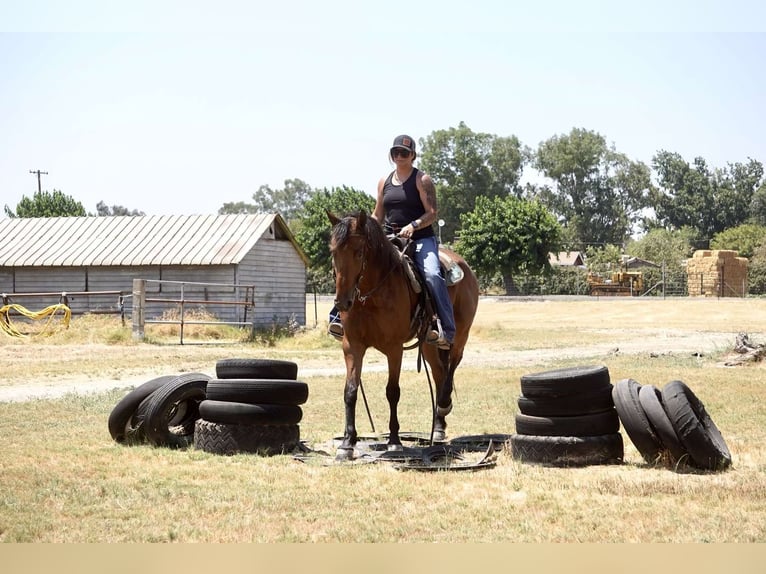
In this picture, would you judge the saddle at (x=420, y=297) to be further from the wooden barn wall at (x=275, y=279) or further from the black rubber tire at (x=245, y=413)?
the wooden barn wall at (x=275, y=279)

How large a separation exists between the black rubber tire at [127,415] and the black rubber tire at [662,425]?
510 cm

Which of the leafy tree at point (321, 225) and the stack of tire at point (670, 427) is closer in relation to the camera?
the stack of tire at point (670, 427)

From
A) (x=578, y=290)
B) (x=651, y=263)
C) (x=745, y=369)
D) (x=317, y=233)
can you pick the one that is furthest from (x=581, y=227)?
(x=745, y=369)

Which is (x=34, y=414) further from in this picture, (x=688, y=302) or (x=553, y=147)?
(x=553, y=147)

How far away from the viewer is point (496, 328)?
126ft

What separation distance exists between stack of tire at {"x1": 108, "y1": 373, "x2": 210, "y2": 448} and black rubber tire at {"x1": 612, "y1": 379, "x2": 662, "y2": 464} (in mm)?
4454

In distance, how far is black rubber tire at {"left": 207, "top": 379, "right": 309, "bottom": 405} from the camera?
900cm

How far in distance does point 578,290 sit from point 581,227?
50060 mm

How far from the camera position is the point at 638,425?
815 cm

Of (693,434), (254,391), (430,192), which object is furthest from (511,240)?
(693,434)

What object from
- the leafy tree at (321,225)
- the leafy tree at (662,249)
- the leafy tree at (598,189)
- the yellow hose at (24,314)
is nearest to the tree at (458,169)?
the leafy tree at (598,189)

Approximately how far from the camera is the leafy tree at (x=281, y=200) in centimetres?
15862

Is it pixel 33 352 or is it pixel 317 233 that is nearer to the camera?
pixel 33 352

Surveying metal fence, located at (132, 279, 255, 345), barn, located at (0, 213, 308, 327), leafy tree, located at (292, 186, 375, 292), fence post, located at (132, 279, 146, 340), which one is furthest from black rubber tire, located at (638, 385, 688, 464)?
leafy tree, located at (292, 186, 375, 292)
